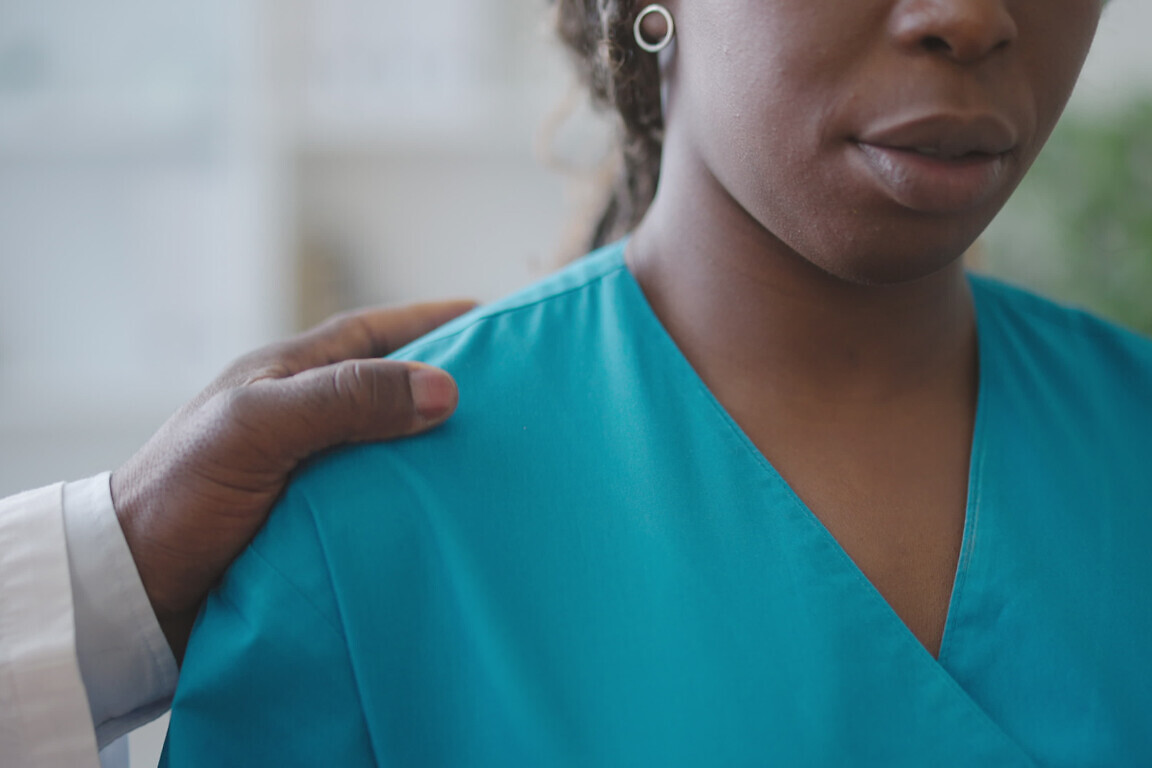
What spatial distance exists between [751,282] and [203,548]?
364 mm

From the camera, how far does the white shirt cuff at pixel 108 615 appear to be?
61 centimetres

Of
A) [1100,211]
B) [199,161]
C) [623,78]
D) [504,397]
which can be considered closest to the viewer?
[504,397]

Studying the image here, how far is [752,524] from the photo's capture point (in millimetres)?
611

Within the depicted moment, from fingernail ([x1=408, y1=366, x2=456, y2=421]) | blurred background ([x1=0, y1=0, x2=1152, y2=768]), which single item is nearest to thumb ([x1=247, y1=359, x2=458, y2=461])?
fingernail ([x1=408, y1=366, x2=456, y2=421])

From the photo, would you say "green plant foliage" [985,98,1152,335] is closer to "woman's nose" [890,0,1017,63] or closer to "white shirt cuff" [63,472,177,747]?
"woman's nose" [890,0,1017,63]

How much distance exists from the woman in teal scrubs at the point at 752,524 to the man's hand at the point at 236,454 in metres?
0.02

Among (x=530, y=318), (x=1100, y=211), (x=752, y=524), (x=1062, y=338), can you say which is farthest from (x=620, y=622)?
(x=1100, y=211)

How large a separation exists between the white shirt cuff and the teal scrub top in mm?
52

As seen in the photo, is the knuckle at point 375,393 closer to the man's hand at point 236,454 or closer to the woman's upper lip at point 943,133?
the man's hand at point 236,454

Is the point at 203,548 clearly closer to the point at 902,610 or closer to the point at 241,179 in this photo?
the point at 902,610

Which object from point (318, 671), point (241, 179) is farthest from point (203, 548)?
point (241, 179)

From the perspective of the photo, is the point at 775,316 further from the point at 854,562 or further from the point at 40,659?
the point at 40,659

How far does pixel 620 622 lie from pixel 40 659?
0.32m

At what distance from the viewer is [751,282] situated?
26.8 inches
